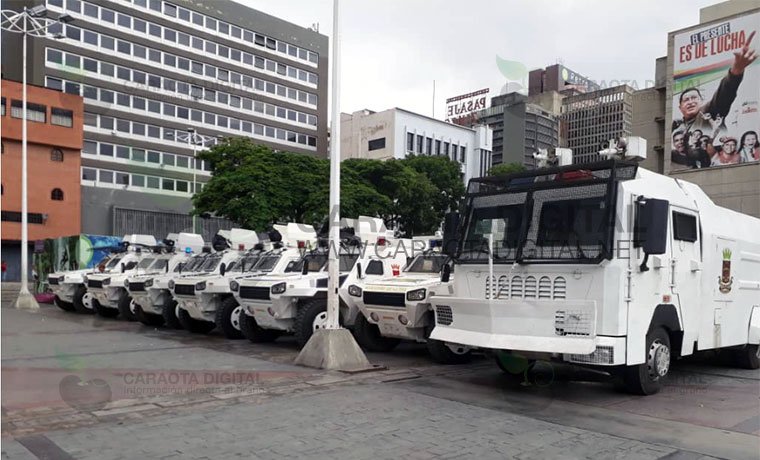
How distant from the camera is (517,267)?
7492mm

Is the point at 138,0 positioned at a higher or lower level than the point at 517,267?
higher

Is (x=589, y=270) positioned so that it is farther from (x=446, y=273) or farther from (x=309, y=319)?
(x=309, y=319)

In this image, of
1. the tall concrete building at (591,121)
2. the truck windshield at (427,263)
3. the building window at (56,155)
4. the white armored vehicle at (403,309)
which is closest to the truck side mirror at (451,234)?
the white armored vehicle at (403,309)

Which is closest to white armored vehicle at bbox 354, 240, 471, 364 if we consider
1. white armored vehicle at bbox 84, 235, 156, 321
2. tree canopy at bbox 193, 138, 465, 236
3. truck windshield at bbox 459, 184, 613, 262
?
truck windshield at bbox 459, 184, 613, 262

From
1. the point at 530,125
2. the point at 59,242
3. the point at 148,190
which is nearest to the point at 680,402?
the point at 59,242

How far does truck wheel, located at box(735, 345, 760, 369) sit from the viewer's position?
1035cm

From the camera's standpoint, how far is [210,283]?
13016mm

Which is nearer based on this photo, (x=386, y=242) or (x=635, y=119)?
(x=386, y=242)

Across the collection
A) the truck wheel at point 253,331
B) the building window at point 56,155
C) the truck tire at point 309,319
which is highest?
the building window at point 56,155

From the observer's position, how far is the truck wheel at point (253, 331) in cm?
1260

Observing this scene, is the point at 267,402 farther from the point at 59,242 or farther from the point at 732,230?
the point at 59,242

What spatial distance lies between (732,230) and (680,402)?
3167mm

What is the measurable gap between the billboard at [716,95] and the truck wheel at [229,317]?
34694 millimetres

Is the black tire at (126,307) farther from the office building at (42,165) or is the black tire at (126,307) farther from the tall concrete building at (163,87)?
the tall concrete building at (163,87)
